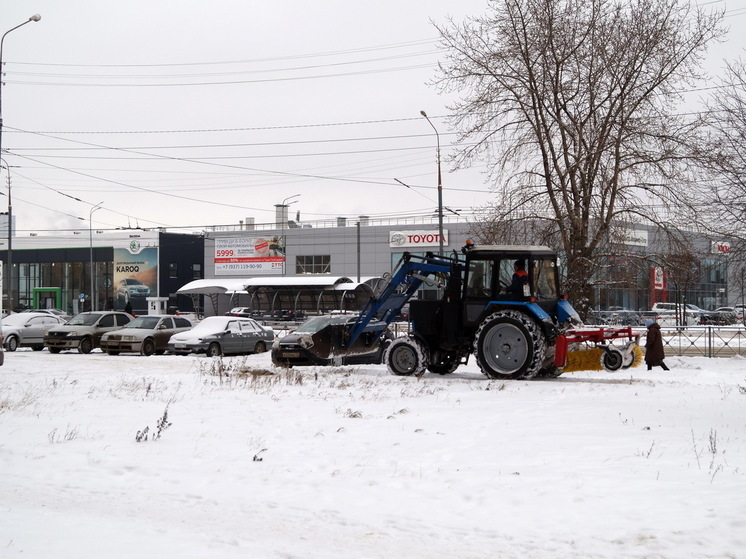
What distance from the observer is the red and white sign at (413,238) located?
76375 millimetres

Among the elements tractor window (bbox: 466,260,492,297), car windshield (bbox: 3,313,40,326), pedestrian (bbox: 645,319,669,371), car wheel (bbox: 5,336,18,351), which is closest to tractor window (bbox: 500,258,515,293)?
tractor window (bbox: 466,260,492,297)

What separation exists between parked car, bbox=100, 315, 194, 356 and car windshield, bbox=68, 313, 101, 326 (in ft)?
5.70

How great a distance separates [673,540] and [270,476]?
159 inches

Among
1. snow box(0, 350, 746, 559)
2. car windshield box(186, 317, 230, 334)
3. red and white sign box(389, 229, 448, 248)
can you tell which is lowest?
snow box(0, 350, 746, 559)

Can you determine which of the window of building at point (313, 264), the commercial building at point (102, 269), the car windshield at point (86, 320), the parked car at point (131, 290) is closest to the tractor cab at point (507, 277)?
the car windshield at point (86, 320)

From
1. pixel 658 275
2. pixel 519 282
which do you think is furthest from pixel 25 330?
pixel 658 275

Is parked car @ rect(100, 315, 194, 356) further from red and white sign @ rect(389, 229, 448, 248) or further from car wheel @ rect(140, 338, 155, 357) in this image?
red and white sign @ rect(389, 229, 448, 248)

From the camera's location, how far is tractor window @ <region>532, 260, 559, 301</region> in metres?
18.9

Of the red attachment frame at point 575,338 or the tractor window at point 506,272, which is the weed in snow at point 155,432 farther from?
the tractor window at point 506,272

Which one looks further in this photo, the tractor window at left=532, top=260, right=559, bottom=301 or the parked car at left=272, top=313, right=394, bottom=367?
the parked car at left=272, top=313, right=394, bottom=367

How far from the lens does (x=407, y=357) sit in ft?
65.1

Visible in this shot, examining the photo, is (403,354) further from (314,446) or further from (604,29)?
(604,29)

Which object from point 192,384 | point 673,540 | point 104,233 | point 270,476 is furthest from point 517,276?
point 104,233

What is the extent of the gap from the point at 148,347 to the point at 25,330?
6.95 metres
